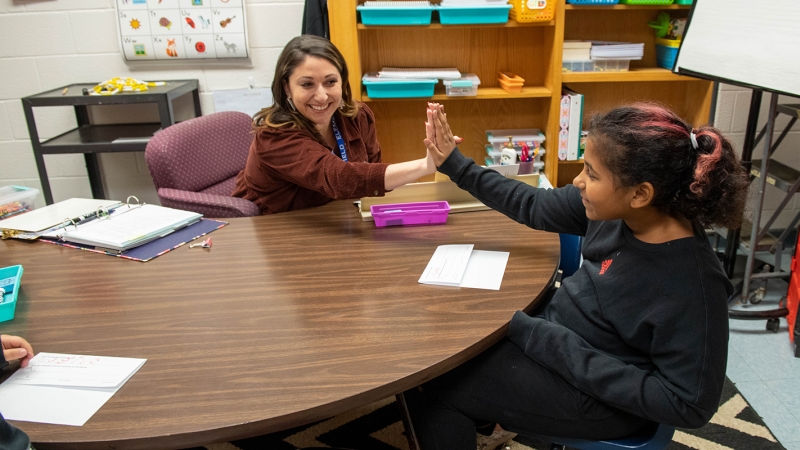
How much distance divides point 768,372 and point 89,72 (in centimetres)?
329

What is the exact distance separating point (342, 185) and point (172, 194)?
70 cm

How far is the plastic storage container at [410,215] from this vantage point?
165 cm

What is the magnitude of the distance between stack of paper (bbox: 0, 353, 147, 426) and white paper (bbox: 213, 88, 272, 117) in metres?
2.21

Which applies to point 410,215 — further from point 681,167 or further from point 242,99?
point 242,99

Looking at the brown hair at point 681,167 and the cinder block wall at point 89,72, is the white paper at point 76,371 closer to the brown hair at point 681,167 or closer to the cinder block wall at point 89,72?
the brown hair at point 681,167

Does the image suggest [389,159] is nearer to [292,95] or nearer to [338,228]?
[292,95]

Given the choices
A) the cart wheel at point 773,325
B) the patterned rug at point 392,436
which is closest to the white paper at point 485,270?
the patterned rug at point 392,436

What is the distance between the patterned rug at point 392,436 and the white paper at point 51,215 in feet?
2.57

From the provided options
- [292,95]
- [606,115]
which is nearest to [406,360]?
[606,115]

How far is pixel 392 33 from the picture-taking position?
118 inches

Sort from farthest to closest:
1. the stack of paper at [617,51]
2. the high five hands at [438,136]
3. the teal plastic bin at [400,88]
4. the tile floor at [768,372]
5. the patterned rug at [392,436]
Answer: the stack of paper at [617,51]
the teal plastic bin at [400,88]
the tile floor at [768,372]
the patterned rug at [392,436]
the high five hands at [438,136]


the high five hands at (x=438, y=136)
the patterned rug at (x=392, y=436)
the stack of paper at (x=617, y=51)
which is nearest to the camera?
the high five hands at (x=438, y=136)

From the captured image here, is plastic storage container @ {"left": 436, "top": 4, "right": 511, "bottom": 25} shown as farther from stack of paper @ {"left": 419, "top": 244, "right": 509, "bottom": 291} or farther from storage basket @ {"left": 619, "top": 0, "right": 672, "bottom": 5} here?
stack of paper @ {"left": 419, "top": 244, "right": 509, "bottom": 291}

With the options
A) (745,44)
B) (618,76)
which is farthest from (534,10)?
(745,44)
